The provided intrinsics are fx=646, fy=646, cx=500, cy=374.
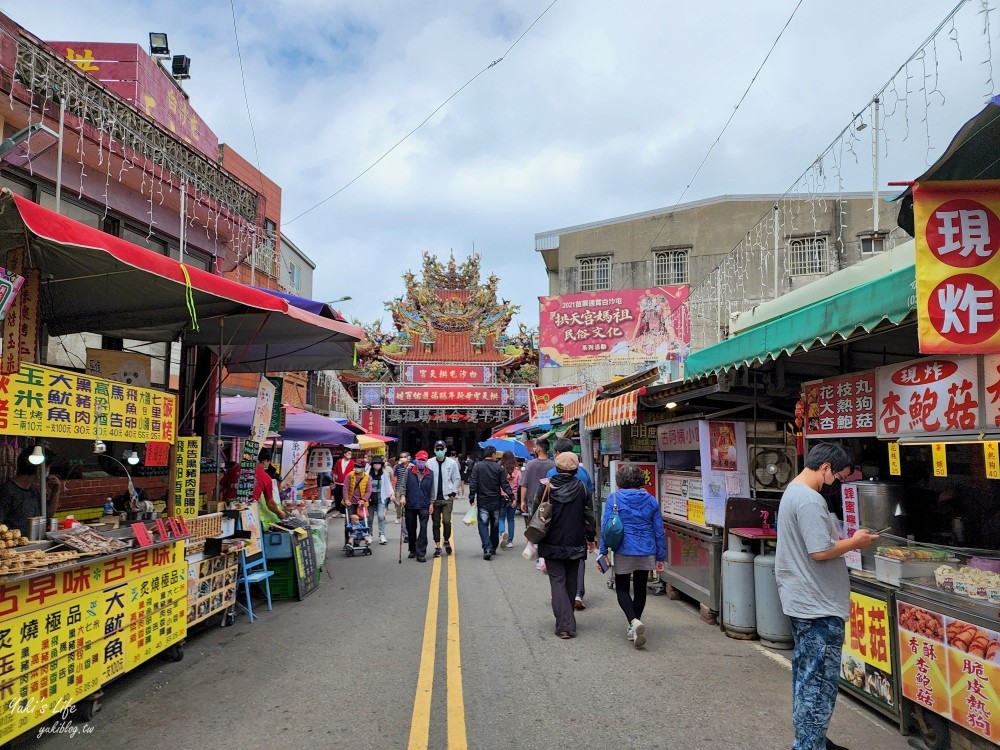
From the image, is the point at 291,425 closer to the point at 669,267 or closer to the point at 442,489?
the point at 442,489

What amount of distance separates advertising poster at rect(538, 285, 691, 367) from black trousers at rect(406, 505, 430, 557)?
1132cm

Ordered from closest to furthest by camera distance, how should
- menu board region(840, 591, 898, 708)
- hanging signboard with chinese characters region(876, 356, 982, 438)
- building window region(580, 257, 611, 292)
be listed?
hanging signboard with chinese characters region(876, 356, 982, 438) < menu board region(840, 591, 898, 708) < building window region(580, 257, 611, 292)

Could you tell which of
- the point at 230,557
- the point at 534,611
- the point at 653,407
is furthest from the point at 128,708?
the point at 653,407

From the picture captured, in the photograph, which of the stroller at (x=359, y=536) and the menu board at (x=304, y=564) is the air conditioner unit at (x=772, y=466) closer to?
the menu board at (x=304, y=564)

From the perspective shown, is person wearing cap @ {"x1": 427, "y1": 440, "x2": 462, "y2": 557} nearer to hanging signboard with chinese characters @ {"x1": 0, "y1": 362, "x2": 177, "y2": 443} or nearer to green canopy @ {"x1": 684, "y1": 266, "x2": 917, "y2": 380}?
hanging signboard with chinese characters @ {"x1": 0, "y1": 362, "x2": 177, "y2": 443}

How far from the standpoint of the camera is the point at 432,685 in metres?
4.96

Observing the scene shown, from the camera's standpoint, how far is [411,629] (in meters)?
6.65

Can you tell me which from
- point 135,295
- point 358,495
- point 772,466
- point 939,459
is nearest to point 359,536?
point 358,495

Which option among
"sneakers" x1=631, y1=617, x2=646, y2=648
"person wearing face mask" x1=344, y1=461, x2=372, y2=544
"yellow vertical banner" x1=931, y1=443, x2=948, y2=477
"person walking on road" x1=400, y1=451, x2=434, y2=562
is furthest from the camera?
"person wearing face mask" x1=344, y1=461, x2=372, y2=544

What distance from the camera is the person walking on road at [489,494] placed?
36.4ft

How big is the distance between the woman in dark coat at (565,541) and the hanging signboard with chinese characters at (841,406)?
7.48 ft

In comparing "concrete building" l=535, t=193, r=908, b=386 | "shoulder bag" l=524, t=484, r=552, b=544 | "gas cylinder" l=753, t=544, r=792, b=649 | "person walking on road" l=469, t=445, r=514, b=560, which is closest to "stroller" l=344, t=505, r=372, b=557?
"person walking on road" l=469, t=445, r=514, b=560

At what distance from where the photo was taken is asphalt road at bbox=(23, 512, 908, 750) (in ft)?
13.4

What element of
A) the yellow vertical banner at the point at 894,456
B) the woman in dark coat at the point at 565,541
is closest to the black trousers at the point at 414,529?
the woman in dark coat at the point at 565,541
